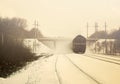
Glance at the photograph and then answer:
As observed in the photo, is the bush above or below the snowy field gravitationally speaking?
above

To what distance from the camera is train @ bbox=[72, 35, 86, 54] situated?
108 ft

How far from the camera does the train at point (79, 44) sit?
1299 inches

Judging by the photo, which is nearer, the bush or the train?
the bush

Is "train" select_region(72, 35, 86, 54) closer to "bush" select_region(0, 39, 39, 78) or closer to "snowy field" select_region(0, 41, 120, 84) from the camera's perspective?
"bush" select_region(0, 39, 39, 78)

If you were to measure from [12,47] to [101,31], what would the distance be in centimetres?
1703

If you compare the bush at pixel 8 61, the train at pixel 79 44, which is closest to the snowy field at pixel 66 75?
the bush at pixel 8 61

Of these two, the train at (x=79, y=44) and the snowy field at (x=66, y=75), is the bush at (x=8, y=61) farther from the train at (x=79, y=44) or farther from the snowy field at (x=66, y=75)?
the train at (x=79, y=44)

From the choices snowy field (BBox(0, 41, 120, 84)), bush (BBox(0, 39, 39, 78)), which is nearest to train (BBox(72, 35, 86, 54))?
bush (BBox(0, 39, 39, 78))

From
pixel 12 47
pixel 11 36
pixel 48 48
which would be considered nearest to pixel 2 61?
pixel 12 47

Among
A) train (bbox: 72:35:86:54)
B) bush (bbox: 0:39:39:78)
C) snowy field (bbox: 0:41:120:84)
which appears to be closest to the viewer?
snowy field (bbox: 0:41:120:84)

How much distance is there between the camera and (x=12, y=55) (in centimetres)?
1502

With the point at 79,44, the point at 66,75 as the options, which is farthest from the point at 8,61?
the point at 79,44

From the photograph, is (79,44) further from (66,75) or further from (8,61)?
(66,75)

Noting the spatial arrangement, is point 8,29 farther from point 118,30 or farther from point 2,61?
point 118,30
